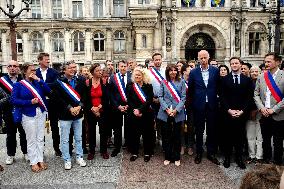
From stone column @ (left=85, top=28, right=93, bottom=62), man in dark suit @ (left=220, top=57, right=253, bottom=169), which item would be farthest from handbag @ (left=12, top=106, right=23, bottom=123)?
stone column @ (left=85, top=28, right=93, bottom=62)

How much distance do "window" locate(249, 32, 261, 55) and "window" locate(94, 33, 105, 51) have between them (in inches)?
510

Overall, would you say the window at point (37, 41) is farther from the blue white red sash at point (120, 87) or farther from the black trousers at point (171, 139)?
the black trousers at point (171, 139)

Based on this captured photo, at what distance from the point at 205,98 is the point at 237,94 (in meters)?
0.63

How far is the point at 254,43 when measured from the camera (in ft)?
93.7

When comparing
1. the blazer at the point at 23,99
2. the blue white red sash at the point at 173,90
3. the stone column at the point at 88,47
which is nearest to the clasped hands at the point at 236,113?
the blue white red sash at the point at 173,90

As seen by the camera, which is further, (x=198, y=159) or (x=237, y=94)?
(x=198, y=159)

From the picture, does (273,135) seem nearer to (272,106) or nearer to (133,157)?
(272,106)

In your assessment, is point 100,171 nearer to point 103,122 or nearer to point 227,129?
point 103,122

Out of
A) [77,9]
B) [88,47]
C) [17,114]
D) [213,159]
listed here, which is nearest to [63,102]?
[17,114]

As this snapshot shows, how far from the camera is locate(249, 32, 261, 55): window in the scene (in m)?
28.4

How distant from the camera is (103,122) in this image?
7.10m

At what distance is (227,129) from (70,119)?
3.08 m

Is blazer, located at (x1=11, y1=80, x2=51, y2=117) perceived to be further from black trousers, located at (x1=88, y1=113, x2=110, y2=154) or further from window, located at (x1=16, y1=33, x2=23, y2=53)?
window, located at (x1=16, y1=33, x2=23, y2=53)

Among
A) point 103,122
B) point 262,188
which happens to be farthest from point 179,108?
point 262,188
